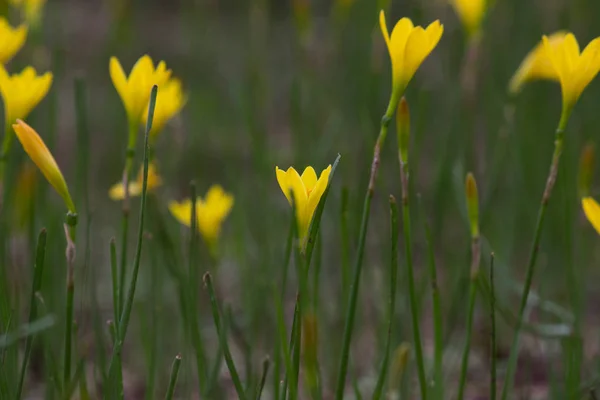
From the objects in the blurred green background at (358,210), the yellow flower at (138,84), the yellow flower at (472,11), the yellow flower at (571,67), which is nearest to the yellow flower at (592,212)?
the yellow flower at (571,67)

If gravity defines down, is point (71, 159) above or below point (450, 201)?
above

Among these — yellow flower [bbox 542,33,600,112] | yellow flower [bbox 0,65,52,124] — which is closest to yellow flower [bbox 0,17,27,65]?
yellow flower [bbox 0,65,52,124]

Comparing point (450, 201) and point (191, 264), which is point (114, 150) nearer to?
point (450, 201)

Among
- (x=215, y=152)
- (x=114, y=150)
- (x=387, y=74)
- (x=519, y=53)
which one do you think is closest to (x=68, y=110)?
(x=215, y=152)

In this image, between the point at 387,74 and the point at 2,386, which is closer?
Answer: the point at 2,386

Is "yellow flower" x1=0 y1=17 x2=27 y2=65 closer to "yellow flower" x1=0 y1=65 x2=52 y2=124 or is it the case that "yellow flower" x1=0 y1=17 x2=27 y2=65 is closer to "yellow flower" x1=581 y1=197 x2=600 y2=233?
"yellow flower" x1=0 y1=65 x2=52 y2=124

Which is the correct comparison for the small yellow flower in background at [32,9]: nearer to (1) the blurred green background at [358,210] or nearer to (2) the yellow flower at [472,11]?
(1) the blurred green background at [358,210]
